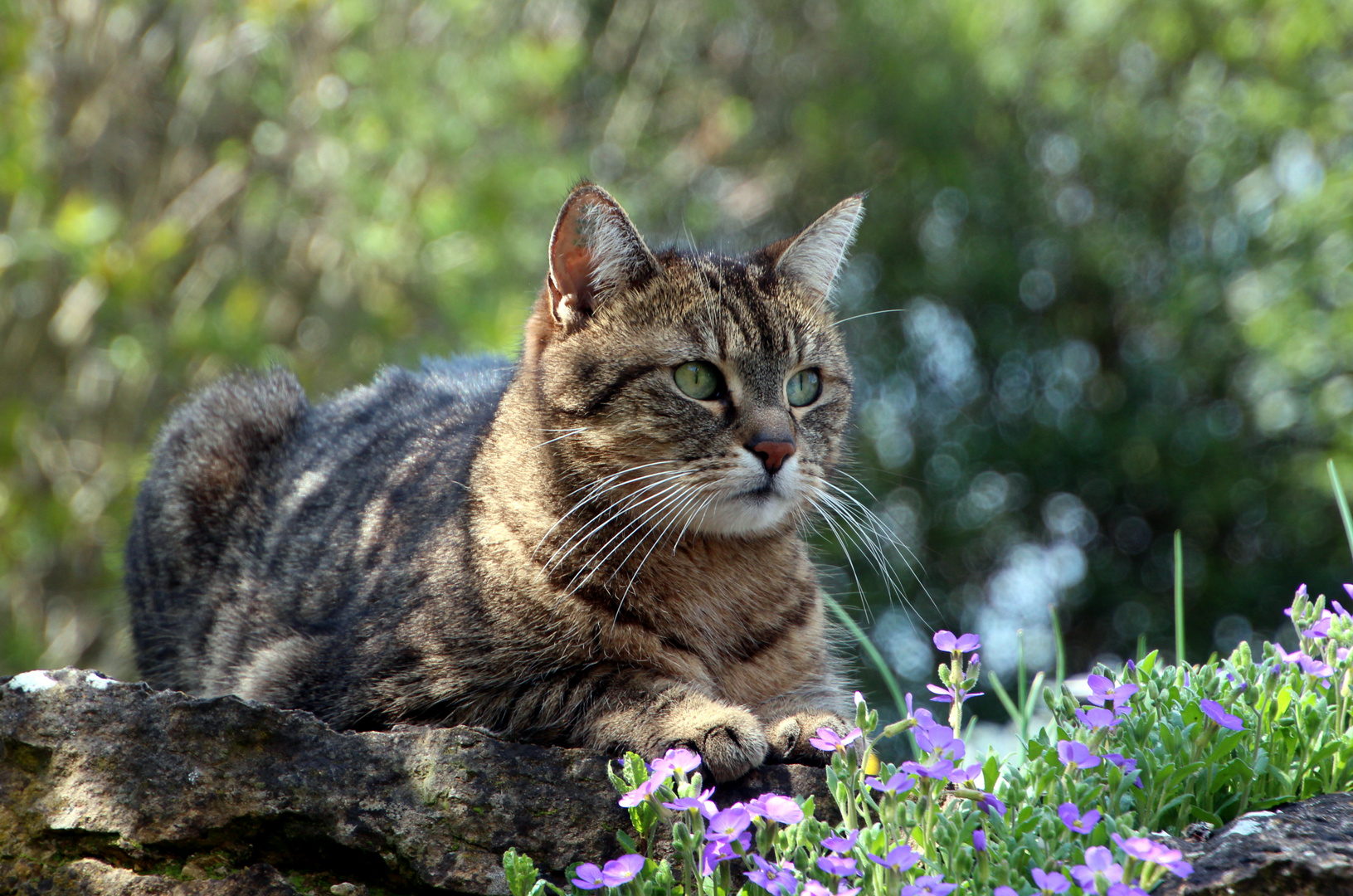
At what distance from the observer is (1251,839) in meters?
1.72

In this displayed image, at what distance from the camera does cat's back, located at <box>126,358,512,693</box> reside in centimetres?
299

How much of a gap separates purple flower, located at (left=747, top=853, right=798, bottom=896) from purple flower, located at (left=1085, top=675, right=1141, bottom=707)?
0.59m

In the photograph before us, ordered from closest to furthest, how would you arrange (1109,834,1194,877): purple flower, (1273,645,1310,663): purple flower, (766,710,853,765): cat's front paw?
(1109,834,1194,877): purple flower, (1273,645,1310,663): purple flower, (766,710,853,765): cat's front paw

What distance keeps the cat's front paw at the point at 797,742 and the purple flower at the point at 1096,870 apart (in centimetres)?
77

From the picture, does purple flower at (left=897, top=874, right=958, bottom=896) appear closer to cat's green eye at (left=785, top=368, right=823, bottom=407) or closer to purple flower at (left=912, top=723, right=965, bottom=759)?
purple flower at (left=912, top=723, right=965, bottom=759)

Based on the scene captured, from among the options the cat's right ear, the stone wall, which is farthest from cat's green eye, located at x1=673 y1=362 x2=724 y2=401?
the stone wall

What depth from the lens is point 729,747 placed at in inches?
82.6

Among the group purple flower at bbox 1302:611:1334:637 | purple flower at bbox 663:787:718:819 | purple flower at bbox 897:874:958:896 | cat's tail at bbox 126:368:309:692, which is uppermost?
cat's tail at bbox 126:368:309:692

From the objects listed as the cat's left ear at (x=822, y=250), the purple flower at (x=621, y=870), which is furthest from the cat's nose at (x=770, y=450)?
the purple flower at (x=621, y=870)

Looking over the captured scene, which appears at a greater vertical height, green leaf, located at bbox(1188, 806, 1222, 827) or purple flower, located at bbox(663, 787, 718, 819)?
purple flower, located at bbox(663, 787, 718, 819)

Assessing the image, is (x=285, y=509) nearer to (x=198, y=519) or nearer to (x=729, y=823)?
(x=198, y=519)

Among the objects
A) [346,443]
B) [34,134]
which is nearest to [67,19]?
[34,134]

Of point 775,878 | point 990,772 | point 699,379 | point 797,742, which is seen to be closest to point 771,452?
point 699,379

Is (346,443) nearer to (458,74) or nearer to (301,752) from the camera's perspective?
(301,752)
